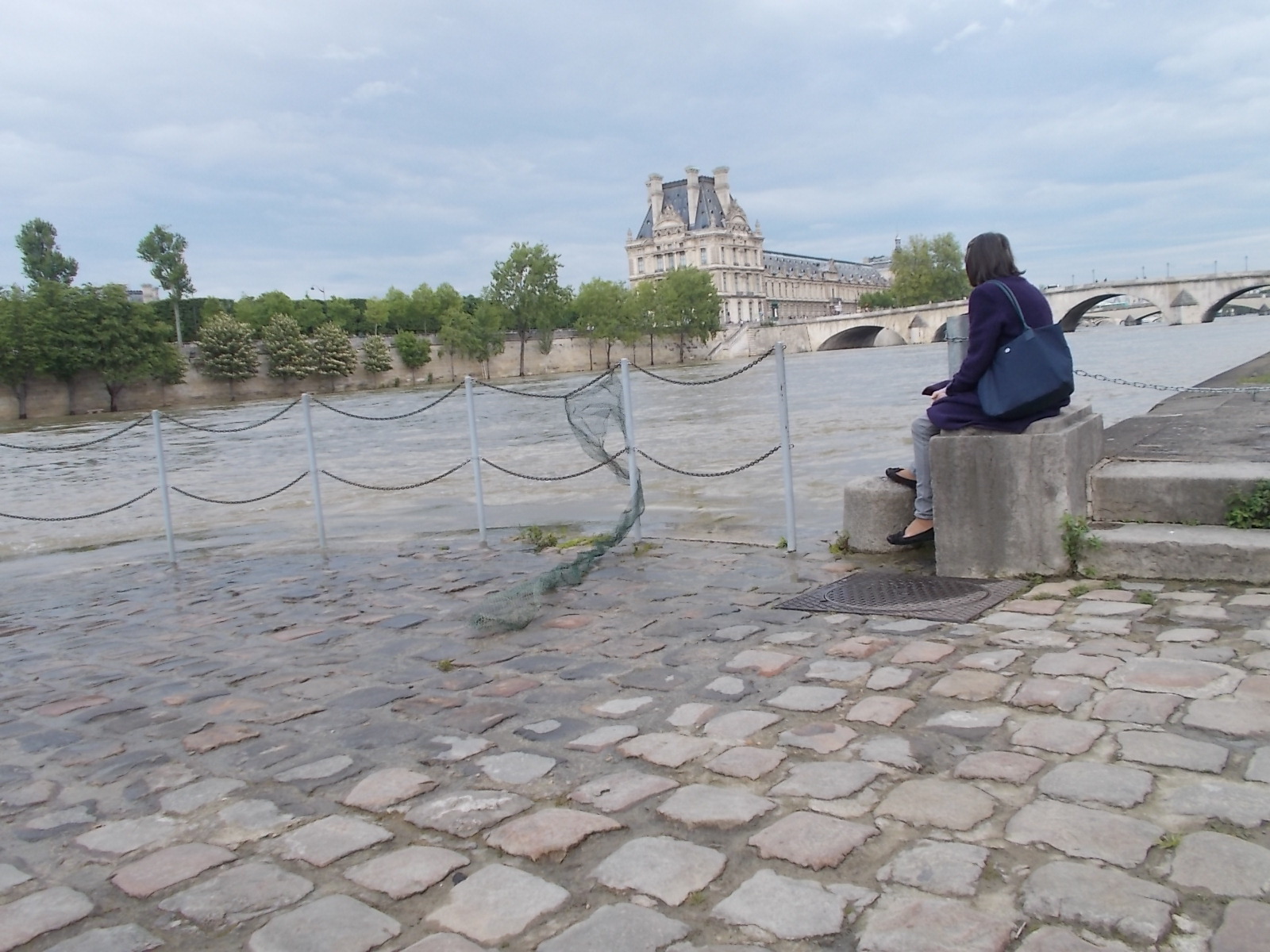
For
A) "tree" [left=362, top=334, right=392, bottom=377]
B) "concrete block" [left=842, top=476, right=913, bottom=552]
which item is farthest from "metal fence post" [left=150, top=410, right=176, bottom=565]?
"tree" [left=362, top=334, right=392, bottom=377]

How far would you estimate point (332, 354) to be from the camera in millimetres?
77000

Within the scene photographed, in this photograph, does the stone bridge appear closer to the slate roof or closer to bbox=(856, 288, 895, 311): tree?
bbox=(856, 288, 895, 311): tree

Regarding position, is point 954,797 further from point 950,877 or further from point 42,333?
point 42,333

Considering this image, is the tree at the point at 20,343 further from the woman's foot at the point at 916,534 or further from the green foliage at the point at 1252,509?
the green foliage at the point at 1252,509

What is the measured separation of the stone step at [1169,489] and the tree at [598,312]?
95235 millimetres

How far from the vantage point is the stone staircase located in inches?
183

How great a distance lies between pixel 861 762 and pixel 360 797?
1485 mm

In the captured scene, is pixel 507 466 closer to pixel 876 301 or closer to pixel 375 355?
pixel 375 355

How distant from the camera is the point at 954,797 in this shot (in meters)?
2.72

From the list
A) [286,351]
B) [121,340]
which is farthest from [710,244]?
[121,340]

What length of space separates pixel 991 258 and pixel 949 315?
2350 inches

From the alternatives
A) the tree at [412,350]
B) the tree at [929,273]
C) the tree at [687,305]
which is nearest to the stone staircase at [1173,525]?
the tree at [412,350]

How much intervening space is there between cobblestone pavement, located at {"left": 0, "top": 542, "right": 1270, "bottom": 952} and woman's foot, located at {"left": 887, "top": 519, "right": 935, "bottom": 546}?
1.02 meters

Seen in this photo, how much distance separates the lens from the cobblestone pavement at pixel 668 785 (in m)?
2.25
